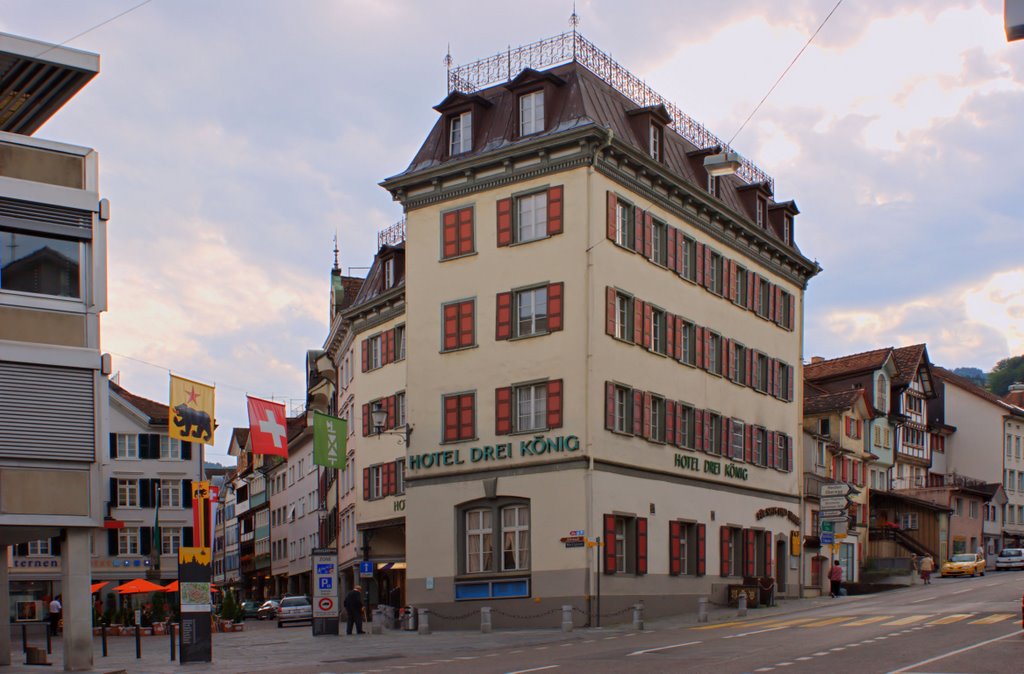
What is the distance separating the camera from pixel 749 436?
5266 cm

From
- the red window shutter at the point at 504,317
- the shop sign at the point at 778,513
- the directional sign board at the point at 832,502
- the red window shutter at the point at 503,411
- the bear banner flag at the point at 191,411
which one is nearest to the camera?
the bear banner flag at the point at 191,411

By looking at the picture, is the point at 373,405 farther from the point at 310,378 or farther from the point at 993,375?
the point at 993,375

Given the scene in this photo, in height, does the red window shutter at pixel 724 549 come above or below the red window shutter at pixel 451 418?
below

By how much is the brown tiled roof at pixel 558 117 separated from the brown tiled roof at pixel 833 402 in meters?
27.6

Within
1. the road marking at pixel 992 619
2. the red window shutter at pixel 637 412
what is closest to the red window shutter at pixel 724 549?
the red window shutter at pixel 637 412

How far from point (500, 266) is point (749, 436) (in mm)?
15130

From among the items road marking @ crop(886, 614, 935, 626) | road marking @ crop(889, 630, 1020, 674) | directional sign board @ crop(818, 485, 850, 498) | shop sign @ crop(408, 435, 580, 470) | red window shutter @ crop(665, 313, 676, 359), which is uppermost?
red window shutter @ crop(665, 313, 676, 359)

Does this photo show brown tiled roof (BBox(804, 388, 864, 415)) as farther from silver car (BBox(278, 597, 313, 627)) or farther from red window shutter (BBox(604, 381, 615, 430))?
red window shutter (BBox(604, 381, 615, 430))

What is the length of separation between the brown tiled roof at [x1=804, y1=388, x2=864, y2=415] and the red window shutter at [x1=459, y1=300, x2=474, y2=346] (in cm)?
3436

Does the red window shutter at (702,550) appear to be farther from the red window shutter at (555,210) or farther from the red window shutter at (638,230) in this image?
the red window shutter at (555,210)

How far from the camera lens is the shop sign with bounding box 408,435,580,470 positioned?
133 ft

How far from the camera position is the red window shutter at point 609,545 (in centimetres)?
4051

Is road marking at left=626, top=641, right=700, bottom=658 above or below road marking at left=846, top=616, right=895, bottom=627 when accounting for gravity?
above

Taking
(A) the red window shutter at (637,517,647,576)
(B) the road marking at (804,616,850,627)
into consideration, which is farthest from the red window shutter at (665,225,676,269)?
(B) the road marking at (804,616,850,627)
